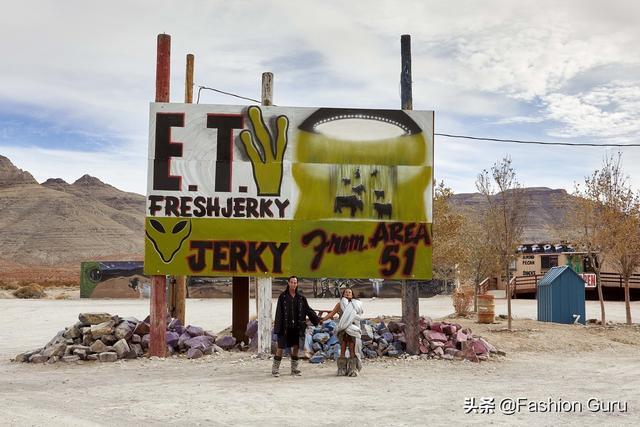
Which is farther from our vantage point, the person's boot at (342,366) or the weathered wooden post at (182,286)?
the weathered wooden post at (182,286)

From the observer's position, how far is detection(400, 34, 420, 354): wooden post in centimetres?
1513

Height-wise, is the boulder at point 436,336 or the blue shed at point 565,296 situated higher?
the blue shed at point 565,296

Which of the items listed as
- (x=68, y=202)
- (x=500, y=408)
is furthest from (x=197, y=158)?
(x=68, y=202)

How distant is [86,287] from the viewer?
4775 cm

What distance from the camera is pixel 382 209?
15.4 meters

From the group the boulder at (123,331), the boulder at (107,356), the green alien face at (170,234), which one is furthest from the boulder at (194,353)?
the green alien face at (170,234)

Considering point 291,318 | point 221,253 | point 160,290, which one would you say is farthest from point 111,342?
point 291,318

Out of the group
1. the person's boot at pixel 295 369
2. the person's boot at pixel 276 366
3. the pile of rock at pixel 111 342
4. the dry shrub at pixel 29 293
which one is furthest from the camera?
the dry shrub at pixel 29 293

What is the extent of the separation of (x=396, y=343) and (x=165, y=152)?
6940 mm

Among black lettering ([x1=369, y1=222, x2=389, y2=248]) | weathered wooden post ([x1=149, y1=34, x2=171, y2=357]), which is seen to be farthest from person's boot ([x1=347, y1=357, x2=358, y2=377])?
weathered wooden post ([x1=149, y1=34, x2=171, y2=357])

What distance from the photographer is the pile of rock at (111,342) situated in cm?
1468

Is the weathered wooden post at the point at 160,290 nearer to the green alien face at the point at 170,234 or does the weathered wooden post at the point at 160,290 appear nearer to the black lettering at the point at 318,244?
the green alien face at the point at 170,234

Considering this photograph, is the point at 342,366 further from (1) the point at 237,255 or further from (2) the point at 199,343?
(2) the point at 199,343

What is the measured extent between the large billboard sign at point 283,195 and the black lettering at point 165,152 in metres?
0.02
